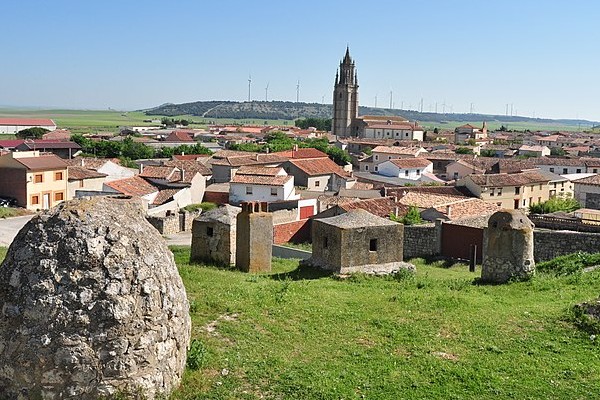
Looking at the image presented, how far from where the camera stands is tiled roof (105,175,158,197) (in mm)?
43469

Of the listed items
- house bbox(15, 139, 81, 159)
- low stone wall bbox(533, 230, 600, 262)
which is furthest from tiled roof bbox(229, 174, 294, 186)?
house bbox(15, 139, 81, 159)


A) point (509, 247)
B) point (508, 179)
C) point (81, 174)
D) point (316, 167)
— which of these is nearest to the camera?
point (509, 247)

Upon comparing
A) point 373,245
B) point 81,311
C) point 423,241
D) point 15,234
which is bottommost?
point 15,234

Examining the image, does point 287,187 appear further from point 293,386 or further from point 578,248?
point 293,386

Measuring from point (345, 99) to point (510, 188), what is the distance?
94.9m

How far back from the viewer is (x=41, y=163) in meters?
43.8

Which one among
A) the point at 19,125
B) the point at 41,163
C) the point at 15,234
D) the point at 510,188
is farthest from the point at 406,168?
the point at 19,125

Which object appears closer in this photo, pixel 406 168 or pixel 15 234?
pixel 15 234

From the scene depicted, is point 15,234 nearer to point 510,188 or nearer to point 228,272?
point 228,272

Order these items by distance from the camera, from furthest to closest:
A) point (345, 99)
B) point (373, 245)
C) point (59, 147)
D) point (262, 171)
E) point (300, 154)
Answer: point (345, 99), point (59, 147), point (300, 154), point (262, 171), point (373, 245)

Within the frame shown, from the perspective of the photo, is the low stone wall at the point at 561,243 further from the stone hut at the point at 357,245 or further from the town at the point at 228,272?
the stone hut at the point at 357,245

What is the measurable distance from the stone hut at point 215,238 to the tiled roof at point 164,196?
2374 cm

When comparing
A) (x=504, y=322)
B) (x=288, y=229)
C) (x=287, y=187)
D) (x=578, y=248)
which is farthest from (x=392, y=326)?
(x=287, y=187)

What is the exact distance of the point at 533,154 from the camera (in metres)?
97.4
